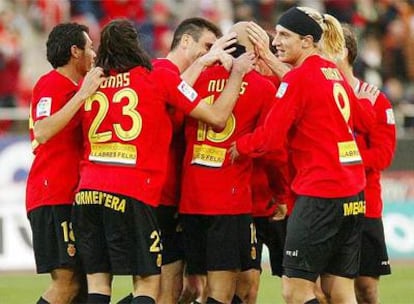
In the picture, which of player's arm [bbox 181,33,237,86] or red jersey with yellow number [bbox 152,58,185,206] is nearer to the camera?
player's arm [bbox 181,33,237,86]

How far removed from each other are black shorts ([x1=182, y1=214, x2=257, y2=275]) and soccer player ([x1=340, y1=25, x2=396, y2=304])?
2.96 feet

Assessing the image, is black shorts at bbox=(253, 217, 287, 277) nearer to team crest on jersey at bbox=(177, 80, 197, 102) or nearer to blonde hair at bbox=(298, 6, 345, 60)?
team crest on jersey at bbox=(177, 80, 197, 102)

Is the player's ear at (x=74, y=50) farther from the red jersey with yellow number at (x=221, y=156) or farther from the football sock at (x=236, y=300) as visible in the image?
the football sock at (x=236, y=300)

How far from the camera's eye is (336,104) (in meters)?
8.09

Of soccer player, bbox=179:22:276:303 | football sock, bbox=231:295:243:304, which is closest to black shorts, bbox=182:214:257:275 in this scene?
soccer player, bbox=179:22:276:303

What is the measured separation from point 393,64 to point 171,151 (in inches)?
429

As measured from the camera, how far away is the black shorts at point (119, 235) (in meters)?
8.19

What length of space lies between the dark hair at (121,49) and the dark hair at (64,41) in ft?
1.64

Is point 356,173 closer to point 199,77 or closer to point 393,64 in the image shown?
point 199,77

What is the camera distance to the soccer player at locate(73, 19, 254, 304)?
8.20 m

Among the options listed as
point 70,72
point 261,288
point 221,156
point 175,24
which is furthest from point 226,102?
point 175,24

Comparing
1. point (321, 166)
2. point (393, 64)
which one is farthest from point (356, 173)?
point (393, 64)

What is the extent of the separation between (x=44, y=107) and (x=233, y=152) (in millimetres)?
1391

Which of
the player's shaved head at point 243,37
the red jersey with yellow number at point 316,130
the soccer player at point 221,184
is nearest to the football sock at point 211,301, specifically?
the soccer player at point 221,184
